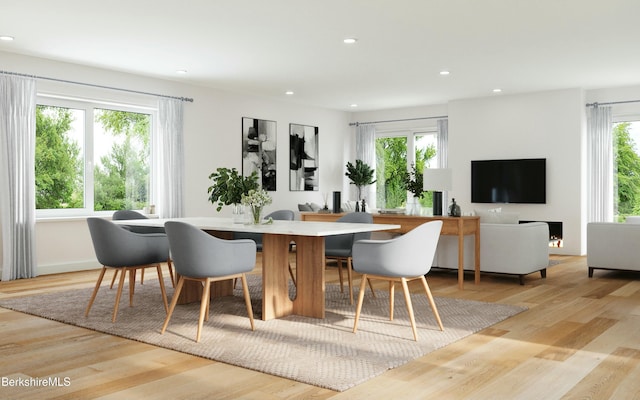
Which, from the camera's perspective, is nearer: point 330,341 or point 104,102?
point 330,341

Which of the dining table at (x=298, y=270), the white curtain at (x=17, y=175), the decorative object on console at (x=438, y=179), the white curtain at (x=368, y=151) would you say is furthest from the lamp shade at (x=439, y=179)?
the white curtain at (x=368, y=151)

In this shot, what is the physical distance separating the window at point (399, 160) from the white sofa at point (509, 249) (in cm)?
410

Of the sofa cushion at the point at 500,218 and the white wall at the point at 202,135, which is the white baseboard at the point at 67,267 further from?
the sofa cushion at the point at 500,218

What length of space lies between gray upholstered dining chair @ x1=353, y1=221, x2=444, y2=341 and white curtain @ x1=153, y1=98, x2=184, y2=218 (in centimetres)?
474

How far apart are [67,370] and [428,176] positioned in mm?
4271

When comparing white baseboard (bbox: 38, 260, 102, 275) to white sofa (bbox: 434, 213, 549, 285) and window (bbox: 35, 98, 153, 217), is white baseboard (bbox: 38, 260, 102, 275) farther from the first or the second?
white sofa (bbox: 434, 213, 549, 285)

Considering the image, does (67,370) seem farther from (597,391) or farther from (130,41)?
(130,41)

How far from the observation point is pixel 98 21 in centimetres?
543

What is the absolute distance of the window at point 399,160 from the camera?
10805mm

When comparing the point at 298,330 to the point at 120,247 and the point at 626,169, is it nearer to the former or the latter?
the point at 120,247

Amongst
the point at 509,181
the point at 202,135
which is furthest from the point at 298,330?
the point at 509,181

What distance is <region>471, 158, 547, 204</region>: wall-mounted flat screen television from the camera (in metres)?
9.27

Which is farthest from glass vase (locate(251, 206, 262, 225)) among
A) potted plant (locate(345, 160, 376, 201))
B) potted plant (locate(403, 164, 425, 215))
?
potted plant (locate(345, 160, 376, 201))

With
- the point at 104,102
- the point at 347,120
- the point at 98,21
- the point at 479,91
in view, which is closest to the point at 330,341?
the point at 98,21
